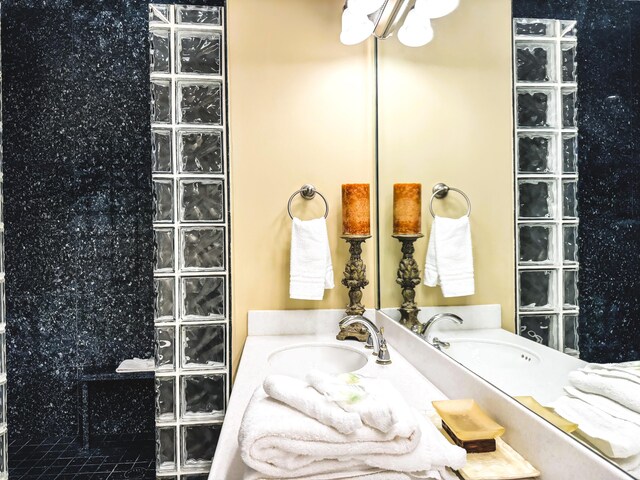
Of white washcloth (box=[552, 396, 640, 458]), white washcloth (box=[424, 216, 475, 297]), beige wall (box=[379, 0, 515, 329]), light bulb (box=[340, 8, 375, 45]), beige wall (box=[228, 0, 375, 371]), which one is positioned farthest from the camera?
beige wall (box=[228, 0, 375, 371])

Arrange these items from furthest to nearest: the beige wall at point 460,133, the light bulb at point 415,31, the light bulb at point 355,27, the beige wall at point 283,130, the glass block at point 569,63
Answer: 1. the beige wall at point 283,130
2. the light bulb at point 355,27
3. the light bulb at point 415,31
4. the beige wall at point 460,133
5. the glass block at point 569,63

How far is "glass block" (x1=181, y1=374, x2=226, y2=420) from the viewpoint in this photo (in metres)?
1.78

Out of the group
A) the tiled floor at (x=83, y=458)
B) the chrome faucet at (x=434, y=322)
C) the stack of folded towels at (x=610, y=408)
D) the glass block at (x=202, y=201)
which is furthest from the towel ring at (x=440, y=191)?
the tiled floor at (x=83, y=458)

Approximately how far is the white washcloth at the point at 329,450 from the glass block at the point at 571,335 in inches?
9.9

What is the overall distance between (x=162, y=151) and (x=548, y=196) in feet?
4.79

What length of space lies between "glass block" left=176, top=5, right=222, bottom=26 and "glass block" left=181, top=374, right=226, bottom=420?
144 cm

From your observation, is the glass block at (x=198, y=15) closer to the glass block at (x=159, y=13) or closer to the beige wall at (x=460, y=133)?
the glass block at (x=159, y=13)

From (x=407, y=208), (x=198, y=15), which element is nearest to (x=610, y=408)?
(x=407, y=208)

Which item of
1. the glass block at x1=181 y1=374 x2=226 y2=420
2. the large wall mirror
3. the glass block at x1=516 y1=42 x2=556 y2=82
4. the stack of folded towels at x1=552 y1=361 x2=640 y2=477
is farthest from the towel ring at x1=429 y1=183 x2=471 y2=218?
the glass block at x1=181 y1=374 x2=226 y2=420

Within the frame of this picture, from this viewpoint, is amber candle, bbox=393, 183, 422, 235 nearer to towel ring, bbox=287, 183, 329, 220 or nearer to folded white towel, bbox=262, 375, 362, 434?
towel ring, bbox=287, 183, 329, 220

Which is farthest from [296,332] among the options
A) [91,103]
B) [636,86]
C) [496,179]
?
[91,103]

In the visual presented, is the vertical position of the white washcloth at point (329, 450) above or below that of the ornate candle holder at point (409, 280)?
below

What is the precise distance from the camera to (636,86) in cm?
56

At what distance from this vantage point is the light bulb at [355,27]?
169cm
